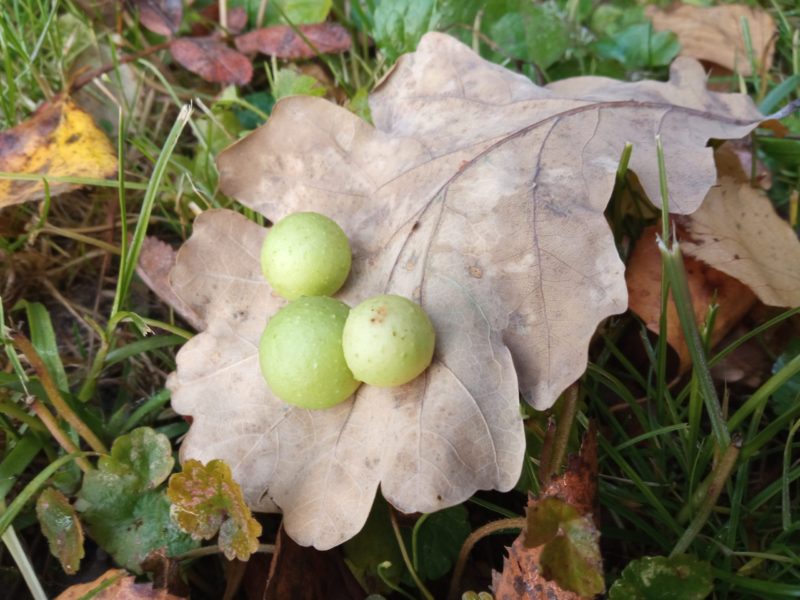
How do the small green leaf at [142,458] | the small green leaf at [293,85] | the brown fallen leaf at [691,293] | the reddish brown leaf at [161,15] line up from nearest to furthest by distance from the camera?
the small green leaf at [142,458] < the brown fallen leaf at [691,293] < the small green leaf at [293,85] < the reddish brown leaf at [161,15]

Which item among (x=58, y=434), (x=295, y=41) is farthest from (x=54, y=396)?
(x=295, y=41)

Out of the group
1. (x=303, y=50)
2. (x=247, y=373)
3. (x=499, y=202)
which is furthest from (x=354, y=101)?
(x=247, y=373)

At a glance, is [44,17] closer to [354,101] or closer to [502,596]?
[354,101]

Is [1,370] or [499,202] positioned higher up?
[499,202]

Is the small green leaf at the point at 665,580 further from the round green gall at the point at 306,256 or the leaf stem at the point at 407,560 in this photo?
the round green gall at the point at 306,256

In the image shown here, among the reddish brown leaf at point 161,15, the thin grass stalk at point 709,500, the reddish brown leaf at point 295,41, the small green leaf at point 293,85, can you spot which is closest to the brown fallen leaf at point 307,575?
the thin grass stalk at point 709,500

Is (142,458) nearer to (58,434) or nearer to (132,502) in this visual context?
(132,502)
